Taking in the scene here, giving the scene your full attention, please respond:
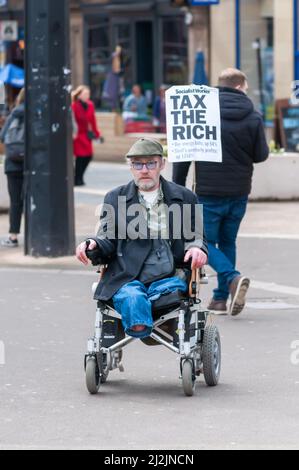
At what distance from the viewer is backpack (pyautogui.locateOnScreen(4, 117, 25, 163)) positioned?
50.0 feet

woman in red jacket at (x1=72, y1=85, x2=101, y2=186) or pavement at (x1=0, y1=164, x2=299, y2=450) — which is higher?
woman in red jacket at (x1=72, y1=85, x2=101, y2=186)

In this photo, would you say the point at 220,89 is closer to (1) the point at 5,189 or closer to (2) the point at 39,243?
(2) the point at 39,243

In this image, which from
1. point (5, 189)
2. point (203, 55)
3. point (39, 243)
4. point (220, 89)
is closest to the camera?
point (220, 89)

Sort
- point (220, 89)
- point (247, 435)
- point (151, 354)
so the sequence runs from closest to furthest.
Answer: point (247, 435), point (151, 354), point (220, 89)

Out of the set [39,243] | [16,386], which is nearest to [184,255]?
[16,386]

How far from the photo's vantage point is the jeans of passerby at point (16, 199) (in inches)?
602

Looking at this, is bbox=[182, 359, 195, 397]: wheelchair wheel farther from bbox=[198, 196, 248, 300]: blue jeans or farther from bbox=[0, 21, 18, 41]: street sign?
bbox=[0, 21, 18, 41]: street sign

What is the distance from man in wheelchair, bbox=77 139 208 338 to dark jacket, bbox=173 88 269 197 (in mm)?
2538

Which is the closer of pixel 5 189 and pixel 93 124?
pixel 5 189

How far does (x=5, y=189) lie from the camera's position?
59.2 feet

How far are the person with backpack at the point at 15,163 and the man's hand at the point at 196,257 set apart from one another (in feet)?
23.4

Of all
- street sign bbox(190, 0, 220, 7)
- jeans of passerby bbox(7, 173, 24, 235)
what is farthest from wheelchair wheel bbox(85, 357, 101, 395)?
street sign bbox(190, 0, 220, 7)

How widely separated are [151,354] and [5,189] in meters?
8.63

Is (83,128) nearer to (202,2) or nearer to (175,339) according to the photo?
(202,2)
